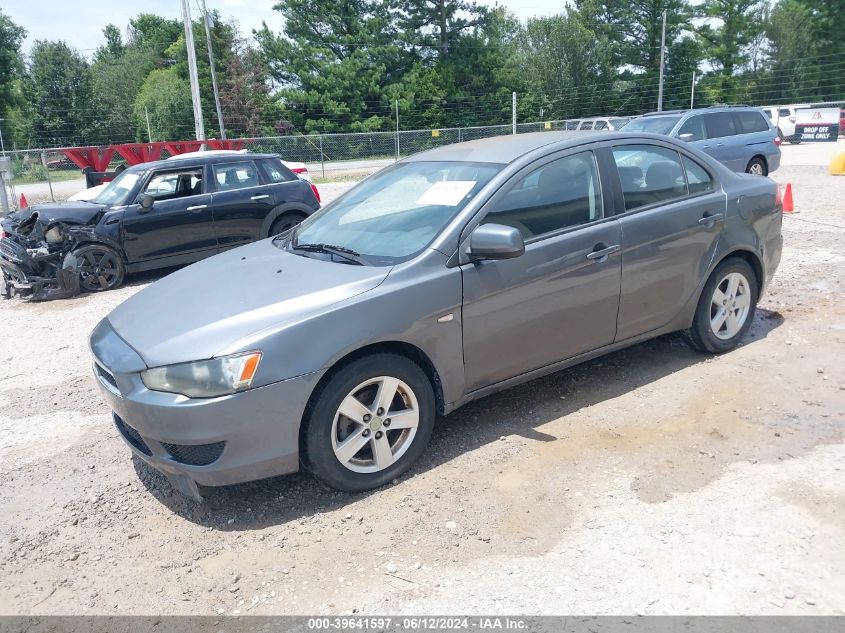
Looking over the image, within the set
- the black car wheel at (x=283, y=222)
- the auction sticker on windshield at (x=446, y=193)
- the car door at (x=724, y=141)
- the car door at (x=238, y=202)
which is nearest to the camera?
the auction sticker on windshield at (x=446, y=193)

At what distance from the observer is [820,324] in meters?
5.68

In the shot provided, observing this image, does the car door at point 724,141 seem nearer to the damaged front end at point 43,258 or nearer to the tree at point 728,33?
the damaged front end at point 43,258

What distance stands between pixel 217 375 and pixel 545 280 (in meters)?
1.93

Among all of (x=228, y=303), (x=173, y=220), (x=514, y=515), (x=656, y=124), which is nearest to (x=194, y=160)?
(x=173, y=220)

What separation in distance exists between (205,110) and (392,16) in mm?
15146

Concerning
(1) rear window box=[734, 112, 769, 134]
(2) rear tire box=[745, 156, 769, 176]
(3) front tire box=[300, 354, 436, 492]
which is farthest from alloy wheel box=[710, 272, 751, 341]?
(1) rear window box=[734, 112, 769, 134]

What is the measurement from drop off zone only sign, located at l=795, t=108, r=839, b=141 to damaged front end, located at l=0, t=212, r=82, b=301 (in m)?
34.2

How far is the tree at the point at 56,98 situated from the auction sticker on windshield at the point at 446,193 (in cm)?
4579

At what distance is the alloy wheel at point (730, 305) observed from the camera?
497 cm

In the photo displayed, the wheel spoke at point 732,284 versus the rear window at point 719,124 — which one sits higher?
the rear window at point 719,124

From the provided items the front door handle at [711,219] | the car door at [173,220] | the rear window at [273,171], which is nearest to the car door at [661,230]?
the front door handle at [711,219]

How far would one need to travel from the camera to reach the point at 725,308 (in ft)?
16.5

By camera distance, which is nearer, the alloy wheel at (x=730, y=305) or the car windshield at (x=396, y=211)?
the car windshield at (x=396, y=211)

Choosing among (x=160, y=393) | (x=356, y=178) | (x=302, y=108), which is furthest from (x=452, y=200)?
(x=302, y=108)
